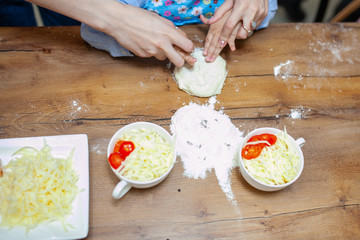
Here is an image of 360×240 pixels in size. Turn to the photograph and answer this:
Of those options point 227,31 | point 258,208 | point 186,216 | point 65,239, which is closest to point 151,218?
point 186,216

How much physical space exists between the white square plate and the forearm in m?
0.42

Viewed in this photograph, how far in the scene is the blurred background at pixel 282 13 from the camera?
1554mm

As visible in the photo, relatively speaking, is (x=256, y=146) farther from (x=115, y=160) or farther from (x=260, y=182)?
(x=115, y=160)

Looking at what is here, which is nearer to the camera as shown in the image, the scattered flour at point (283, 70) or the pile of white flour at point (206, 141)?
the pile of white flour at point (206, 141)

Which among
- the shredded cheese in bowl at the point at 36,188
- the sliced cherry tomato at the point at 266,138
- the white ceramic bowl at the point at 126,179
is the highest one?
the sliced cherry tomato at the point at 266,138

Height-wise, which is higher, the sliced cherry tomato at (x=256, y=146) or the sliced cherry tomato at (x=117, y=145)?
the sliced cherry tomato at (x=256, y=146)

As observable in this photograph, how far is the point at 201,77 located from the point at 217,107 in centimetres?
14

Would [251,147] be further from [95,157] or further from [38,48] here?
[38,48]

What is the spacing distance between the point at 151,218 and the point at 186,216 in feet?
0.39

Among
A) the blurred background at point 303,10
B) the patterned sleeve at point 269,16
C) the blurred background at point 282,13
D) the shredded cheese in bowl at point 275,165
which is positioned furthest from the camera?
the blurred background at point 303,10

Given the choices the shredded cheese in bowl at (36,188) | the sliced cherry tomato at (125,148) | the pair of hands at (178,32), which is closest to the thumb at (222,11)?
the pair of hands at (178,32)

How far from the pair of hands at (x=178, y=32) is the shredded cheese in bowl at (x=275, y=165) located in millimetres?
451

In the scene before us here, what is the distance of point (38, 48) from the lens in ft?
3.96

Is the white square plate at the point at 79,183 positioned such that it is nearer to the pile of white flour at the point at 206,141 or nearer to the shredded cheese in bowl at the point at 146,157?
the shredded cheese in bowl at the point at 146,157
